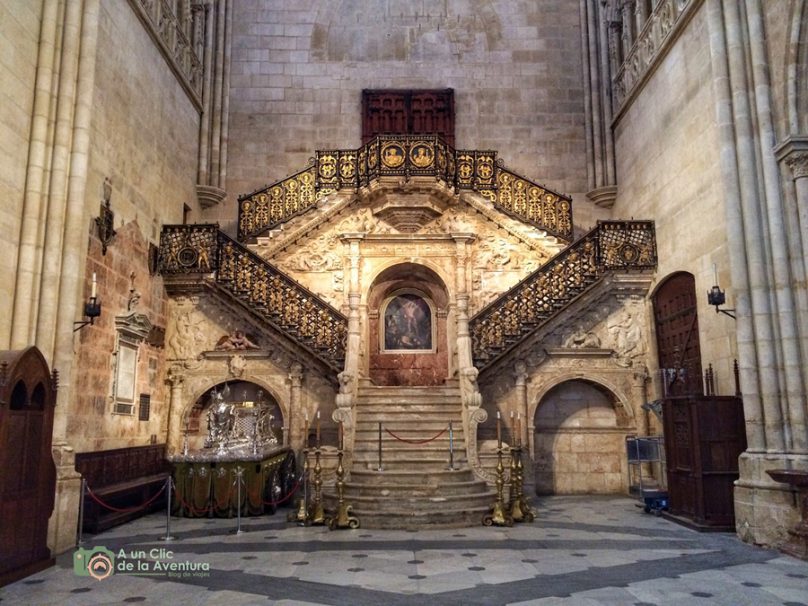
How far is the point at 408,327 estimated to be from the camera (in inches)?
578

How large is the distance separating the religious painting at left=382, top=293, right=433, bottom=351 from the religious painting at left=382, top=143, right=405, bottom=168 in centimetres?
287

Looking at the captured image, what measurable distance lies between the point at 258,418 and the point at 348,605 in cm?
666

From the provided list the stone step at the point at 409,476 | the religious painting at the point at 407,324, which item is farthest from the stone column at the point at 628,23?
the stone step at the point at 409,476

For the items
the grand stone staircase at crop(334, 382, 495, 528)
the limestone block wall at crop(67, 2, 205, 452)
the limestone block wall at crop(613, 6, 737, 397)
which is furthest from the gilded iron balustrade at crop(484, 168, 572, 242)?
the limestone block wall at crop(67, 2, 205, 452)

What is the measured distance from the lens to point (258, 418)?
1181cm

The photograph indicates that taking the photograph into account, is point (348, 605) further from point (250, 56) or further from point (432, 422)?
point (250, 56)

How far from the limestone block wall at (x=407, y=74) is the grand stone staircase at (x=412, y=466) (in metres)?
7.12

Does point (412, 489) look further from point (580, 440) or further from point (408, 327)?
point (408, 327)

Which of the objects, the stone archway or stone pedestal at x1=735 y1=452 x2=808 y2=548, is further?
the stone archway

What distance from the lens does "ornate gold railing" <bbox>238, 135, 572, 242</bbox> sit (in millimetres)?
14555

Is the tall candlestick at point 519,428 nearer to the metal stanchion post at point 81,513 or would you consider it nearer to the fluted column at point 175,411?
the fluted column at point 175,411

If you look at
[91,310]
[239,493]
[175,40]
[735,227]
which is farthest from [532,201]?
[91,310]

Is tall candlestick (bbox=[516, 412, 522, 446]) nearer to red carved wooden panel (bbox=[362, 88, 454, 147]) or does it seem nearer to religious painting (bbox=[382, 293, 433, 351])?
religious painting (bbox=[382, 293, 433, 351])

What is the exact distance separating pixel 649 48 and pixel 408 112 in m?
6.06
